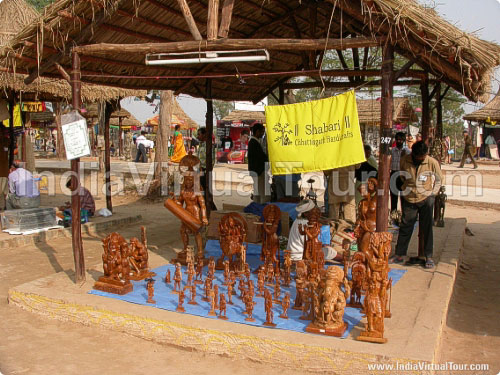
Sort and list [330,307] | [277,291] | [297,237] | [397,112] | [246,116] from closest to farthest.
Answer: [330,307] < [277,291] < [297,237] < [397,112] < [246,116]

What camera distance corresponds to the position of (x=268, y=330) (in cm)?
417

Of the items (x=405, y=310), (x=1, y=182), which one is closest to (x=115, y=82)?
(x=1, y=182)

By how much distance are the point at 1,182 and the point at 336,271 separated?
937 centimetres

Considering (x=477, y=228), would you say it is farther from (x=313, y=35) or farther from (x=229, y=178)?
(x=229, y=178)

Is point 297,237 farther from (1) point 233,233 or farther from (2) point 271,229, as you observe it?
(1) point 233,233

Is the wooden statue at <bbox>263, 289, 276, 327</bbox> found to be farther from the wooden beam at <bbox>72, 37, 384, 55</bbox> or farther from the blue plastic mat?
the wooden beam at <bbox>72, 37, 384, 55</bbox>

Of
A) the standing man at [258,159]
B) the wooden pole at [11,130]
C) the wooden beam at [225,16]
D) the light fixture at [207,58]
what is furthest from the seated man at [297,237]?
the wooden pole at [11,130]

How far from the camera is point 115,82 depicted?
8094 mm

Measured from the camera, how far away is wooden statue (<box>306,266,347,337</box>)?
13.2 feet

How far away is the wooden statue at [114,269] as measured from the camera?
530cm

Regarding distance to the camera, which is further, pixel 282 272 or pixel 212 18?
pixel 282 272

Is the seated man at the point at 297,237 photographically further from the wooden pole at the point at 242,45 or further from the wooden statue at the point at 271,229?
the wooden pole at the point at 242,45

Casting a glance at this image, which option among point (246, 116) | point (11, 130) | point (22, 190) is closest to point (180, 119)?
point (246, 116)

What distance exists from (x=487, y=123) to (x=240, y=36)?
2418 cm
